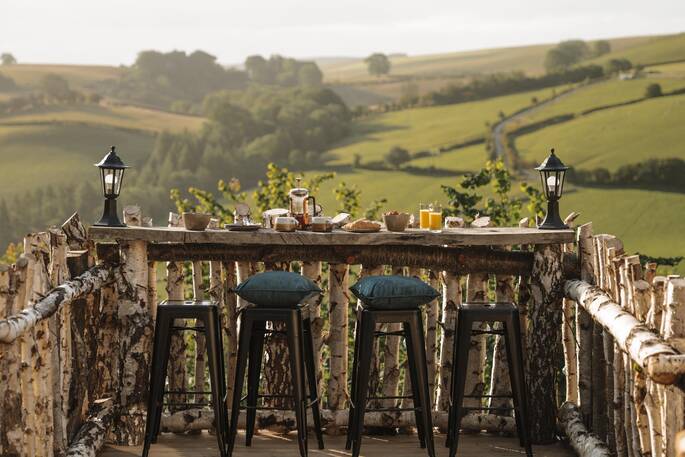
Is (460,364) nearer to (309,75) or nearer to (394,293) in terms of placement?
(394,293)

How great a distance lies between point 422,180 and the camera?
89.5 ft

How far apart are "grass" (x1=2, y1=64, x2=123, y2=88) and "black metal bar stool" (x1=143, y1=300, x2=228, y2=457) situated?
44942 mm

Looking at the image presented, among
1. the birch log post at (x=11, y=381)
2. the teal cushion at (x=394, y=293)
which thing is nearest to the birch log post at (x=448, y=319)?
the teal cushion at (x=394, y=293)

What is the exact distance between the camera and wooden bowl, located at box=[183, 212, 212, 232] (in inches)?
239

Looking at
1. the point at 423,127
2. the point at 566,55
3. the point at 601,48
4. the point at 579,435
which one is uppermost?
the point at 601,48

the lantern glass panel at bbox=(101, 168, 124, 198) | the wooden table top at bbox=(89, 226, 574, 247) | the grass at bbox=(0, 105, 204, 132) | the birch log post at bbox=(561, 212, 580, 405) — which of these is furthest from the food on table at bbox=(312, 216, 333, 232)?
the grass at bbox=(0, 105, 204, 132)

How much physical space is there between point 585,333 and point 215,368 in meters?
1.95

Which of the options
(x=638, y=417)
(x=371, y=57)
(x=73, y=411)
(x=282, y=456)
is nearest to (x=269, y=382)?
(x=282, y=456)

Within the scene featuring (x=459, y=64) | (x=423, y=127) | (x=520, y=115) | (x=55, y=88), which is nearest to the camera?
(x=520, y=115)

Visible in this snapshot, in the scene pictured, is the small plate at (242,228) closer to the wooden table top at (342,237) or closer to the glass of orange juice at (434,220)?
the wooden table top at (342,237)

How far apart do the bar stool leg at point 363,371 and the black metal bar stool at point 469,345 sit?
0.46 meters

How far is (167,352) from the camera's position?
5.86 metres

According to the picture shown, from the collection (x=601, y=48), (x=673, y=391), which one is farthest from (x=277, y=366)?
(x=601, y=48)

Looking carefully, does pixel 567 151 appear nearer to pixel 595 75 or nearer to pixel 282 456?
pixel 595 75
